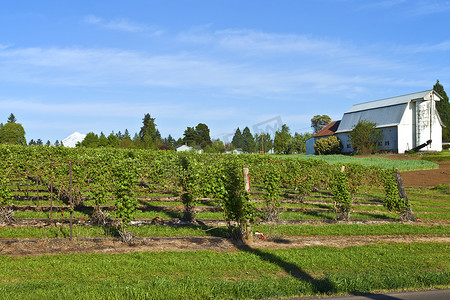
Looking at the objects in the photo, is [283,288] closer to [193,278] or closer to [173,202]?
[193,278]

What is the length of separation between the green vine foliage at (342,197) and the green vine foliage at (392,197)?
6.30ft

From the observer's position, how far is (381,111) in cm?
6391

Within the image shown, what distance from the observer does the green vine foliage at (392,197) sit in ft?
44.2

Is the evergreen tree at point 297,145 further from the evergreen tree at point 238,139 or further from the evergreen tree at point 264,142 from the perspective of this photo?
the evergreen tree at point 238,139

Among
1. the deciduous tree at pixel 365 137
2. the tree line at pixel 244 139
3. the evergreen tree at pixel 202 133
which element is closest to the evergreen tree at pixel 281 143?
the tree line at pixel 244 139

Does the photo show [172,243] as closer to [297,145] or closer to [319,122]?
[297,145]

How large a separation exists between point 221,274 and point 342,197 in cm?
748

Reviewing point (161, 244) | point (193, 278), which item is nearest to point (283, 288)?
point (193, 278)

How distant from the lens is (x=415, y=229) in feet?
38.5

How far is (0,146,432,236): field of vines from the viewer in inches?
374

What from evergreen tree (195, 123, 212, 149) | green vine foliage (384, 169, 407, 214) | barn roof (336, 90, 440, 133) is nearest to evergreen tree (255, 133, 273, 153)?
barn roof (336, 90, 440, 133)

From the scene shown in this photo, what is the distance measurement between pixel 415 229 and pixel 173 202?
9.26 meters

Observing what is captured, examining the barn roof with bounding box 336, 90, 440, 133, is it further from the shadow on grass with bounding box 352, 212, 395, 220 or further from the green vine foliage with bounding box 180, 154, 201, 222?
the green vine foliage with bounding box 180, 154, 201, 222

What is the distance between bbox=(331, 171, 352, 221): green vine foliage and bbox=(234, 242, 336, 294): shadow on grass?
17.5 feet
